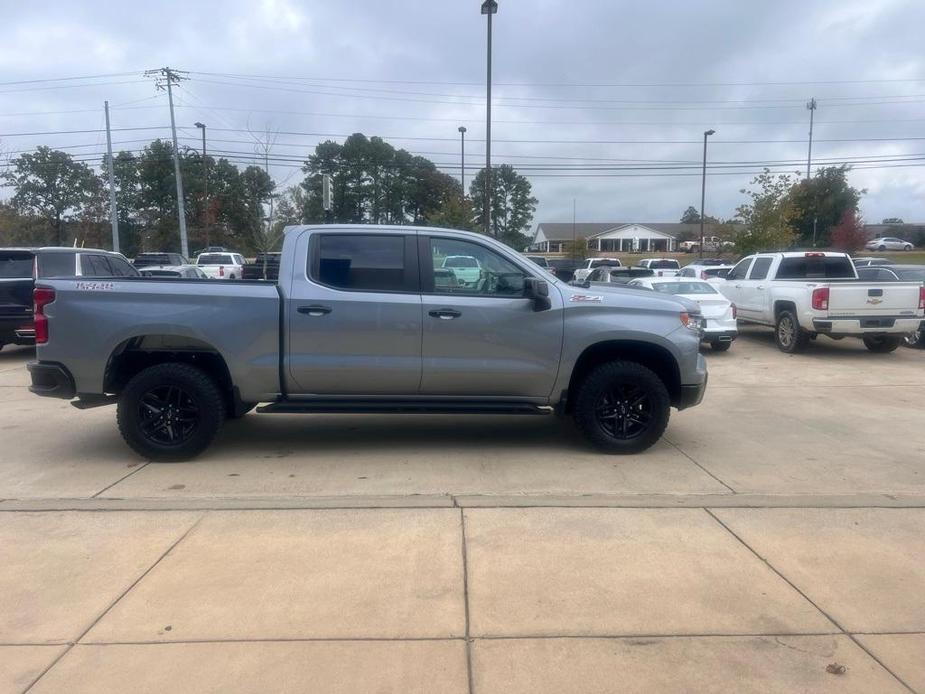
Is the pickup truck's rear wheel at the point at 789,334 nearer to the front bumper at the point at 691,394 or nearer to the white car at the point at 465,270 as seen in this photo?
the front bumper at the point at 691,394

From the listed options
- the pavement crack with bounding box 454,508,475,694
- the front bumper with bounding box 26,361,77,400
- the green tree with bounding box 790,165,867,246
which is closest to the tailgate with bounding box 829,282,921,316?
the pavement crack with bounding box 454,508,475,694

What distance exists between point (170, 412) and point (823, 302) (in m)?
11.0

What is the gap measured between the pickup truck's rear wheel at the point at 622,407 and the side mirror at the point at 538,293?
0.76 metres

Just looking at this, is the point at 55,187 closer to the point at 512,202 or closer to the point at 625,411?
the point at 512,202

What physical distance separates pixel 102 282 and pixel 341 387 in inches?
85.1

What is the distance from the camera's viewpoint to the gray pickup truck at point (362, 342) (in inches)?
258

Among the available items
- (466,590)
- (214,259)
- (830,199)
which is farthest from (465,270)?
(830,199)

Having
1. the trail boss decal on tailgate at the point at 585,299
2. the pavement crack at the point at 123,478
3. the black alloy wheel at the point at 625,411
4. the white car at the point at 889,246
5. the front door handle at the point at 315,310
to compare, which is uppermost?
the white car at the point at 889,246

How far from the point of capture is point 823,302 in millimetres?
13438

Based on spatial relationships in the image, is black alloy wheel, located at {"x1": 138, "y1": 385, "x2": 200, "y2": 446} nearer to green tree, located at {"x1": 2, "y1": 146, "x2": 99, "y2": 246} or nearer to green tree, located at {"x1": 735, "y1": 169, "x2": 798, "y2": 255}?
green tree, located at {"x1": 735, "y1": 169, "x2": 798, "y2": 255}

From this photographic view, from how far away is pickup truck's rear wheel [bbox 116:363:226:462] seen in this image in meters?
6.68

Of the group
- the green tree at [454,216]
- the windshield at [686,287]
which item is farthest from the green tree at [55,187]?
the windshield at [686,287]

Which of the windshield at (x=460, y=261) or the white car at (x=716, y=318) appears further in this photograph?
the white car at (x=716, y=318)

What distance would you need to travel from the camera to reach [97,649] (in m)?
3.75
